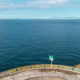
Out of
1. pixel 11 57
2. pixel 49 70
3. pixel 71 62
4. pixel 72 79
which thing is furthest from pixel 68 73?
pixel 11 57

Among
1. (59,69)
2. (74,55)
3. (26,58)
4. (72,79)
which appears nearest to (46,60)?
(26,58)

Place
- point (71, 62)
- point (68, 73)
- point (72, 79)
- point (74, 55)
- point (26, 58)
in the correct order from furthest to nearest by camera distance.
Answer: point (74, 55) → point (26, 58) → point (71, 62) → point (68, 73) → point (72, 79)

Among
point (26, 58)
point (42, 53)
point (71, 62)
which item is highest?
point (42, 53)

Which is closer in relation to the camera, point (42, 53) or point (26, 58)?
point (26, 58)

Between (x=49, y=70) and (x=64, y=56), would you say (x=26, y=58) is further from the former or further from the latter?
(x=49, y=70)

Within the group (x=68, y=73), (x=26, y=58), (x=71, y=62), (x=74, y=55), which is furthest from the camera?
(x=74, y=55)

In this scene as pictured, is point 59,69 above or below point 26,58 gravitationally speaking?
below

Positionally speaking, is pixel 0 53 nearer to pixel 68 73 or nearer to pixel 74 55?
pixel 74 55
